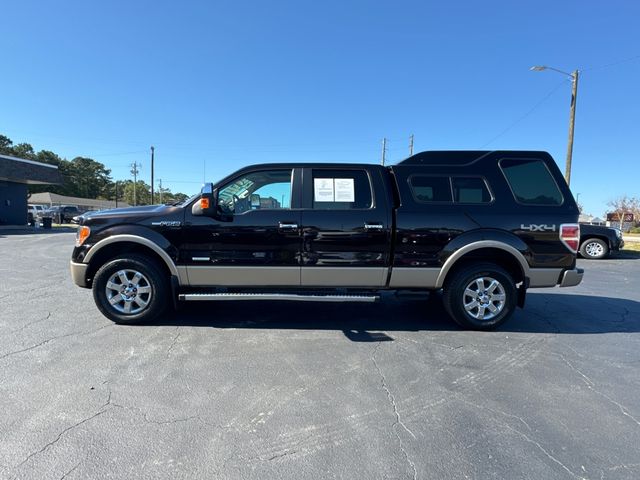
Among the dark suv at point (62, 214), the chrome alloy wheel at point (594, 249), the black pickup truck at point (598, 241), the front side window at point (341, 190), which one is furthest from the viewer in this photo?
the dark suv at point (62, 214)

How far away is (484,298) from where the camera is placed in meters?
4.43

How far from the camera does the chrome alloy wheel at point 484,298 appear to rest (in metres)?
4.41

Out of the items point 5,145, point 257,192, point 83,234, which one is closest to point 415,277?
point 257,192

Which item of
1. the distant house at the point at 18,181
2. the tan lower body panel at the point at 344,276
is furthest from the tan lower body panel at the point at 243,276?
the distant house at the point at 18,181

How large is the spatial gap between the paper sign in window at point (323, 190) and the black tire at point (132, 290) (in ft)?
7.13

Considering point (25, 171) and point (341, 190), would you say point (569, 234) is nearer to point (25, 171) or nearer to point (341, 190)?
point (341, 190)

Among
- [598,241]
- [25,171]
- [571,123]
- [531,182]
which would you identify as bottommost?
[598,241]

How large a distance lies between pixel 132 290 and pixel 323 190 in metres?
2.71

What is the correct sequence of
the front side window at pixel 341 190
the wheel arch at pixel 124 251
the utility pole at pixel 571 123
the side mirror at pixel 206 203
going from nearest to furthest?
1. the side mirror at pixel 206 203
2. the wheel arch at pixel 124 251
3. the front side window at pixel 341 190
4. the utility pole at pixel 571 123

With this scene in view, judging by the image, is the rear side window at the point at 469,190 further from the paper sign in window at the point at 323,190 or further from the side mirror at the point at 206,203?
the side mirror at the point at 206,203

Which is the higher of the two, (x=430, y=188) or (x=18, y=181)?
(x=18, y=181)

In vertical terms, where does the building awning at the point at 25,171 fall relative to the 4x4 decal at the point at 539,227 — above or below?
above

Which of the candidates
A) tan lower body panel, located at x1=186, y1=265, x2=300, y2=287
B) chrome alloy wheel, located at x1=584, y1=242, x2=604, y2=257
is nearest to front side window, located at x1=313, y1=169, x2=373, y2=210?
tan lower body panel, located at x1=186, y1=265, x2=300, y2=287

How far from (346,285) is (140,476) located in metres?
2.89
